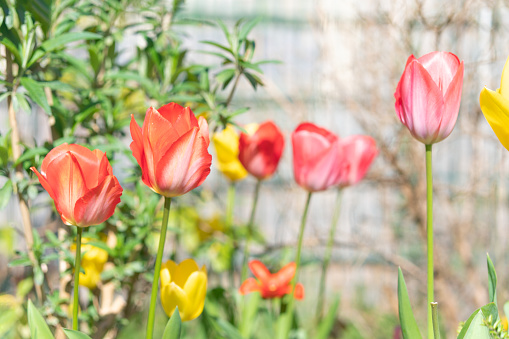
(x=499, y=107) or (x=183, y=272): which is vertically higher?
(x=499, y=107)

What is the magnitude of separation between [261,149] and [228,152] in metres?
0.29

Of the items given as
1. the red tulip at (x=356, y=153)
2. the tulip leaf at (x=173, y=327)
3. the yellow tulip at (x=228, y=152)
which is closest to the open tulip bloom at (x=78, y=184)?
the tulip leaf at (x=173, y=327)

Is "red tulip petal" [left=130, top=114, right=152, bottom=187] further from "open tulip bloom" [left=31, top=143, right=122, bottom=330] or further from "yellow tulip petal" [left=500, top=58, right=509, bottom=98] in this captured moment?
"yellow tulip petal" [left=500, top=58, right=509, bottom=98]

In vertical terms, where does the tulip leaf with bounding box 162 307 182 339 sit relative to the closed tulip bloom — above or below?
below

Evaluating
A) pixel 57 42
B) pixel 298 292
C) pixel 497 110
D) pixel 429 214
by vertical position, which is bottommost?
pixel 298 292

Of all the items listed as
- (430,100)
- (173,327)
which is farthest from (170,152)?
(430,100)

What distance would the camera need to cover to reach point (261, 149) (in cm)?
103

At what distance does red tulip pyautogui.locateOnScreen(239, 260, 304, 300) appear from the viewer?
991mm

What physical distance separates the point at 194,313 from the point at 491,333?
15.8 inches

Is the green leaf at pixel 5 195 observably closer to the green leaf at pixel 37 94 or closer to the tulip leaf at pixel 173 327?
the green leaf at pixel 37 94

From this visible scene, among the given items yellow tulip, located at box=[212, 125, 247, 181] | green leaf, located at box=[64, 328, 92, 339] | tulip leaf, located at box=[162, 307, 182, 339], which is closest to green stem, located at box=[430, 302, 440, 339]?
tulip leaf, located at box=[162, 307, 182, 339]

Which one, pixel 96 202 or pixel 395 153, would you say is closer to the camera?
pixel 96 202

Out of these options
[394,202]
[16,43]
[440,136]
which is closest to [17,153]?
[16,43]

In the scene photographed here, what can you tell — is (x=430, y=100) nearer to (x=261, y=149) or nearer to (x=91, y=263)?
(x=261, y=149)
